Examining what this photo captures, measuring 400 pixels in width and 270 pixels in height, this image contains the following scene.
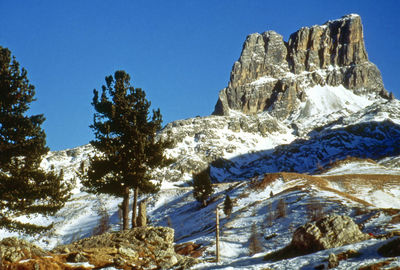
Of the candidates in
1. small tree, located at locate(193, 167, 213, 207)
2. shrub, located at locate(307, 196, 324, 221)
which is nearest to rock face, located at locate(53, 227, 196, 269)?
shrub, located at locate(307, 196, 324, 221)

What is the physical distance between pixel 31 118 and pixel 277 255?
21429mm

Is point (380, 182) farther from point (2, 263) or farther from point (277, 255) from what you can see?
point (2, 263)

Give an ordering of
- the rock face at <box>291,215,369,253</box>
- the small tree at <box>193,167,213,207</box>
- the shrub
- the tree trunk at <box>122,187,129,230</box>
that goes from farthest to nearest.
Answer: the small tree at <box>193,167,213,207</box> → the shrub → the tree trunk at <box>122,187,129,230</box> → the rock face at <box>291,215,369,253</box>

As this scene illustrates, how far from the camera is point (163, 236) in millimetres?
25938

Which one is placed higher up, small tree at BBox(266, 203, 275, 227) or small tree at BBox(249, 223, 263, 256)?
small tree at BBox(266, 203, 275, 227)

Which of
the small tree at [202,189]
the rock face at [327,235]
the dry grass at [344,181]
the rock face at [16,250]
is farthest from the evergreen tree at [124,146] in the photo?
the small tree at [202,189]

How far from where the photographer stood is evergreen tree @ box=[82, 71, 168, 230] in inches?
1109

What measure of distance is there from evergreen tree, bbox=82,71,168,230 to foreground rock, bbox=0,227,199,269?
315cm

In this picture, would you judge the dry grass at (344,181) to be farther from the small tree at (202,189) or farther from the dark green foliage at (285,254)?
the dark green foliage at (285,254)

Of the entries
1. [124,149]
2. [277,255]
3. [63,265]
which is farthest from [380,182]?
[63,265]

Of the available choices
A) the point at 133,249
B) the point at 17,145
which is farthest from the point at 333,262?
the point at 17,145

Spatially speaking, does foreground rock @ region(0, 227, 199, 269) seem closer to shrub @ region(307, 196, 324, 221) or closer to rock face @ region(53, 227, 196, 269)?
rock face @ region(53, 227, 196, 269)

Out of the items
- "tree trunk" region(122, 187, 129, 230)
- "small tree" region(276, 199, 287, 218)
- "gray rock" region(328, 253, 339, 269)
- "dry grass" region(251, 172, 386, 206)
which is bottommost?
"gray rock" region(328, 253, 339, 269)

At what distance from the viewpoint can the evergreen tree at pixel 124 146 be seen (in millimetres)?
28172
